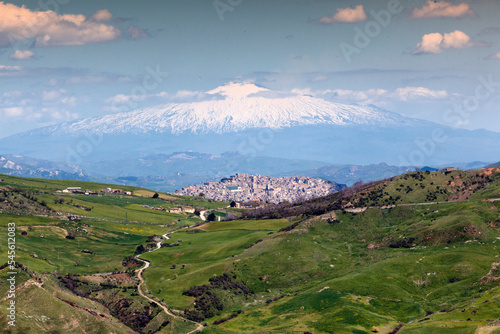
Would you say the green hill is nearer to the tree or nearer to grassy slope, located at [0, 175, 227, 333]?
grassy slope, located at [0, 175, 227, 333]

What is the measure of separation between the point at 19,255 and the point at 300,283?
230 ft

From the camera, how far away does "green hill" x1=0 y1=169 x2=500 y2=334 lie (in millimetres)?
85625

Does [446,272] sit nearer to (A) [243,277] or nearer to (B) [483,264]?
(B) [483,264]

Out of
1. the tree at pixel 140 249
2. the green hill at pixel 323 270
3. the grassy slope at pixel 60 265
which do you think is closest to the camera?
the grassy slope at pixel 60 265

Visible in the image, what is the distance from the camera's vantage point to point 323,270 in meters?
118

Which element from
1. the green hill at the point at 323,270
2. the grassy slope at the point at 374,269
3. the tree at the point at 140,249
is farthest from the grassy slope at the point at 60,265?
the grassy slope at the point at 374,269

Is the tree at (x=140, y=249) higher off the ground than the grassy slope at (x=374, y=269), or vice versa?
the grassy slope at (x=374, y=269)

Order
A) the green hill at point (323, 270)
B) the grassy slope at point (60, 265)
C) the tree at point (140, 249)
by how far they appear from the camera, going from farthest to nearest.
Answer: the tree at point (140, 249), the green hill at point (323, 270), the grassy slope at point (60, 265)

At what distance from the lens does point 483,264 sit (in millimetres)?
99500

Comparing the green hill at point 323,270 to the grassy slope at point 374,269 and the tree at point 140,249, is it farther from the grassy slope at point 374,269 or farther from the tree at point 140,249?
the tree at point 140,249

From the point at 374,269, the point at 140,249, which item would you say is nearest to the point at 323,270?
the point at 374,269

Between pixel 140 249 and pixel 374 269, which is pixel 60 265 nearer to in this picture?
pixel 140 249

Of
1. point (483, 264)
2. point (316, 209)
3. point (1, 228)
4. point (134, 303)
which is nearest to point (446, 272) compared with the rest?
point (483, 264)

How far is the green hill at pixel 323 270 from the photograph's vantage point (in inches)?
3371
